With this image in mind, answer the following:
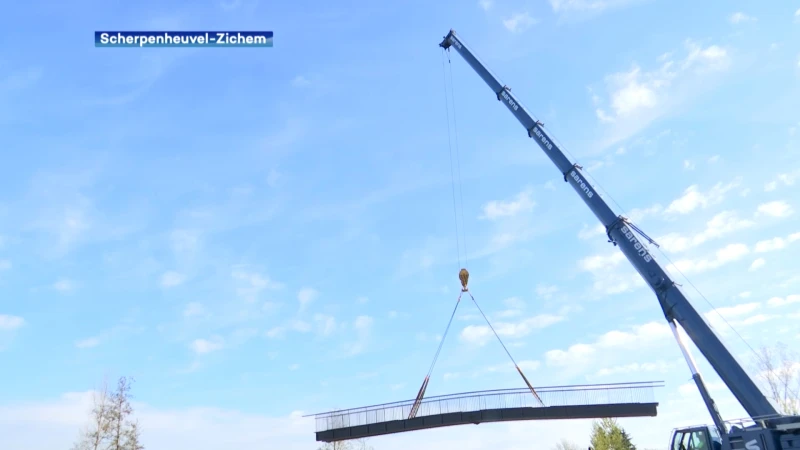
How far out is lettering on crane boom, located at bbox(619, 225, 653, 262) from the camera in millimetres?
25938

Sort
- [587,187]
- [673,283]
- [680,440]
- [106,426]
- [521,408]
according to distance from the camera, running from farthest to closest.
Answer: [106,426]
[521,408]
[587,187]
[673,283]
[680,440]

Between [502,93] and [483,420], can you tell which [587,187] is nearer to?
[502,93]

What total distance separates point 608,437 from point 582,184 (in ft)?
155

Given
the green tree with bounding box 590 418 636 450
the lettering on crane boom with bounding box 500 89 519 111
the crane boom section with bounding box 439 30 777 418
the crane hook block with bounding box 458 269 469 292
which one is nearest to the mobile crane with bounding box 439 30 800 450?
the crane boom section with bounding box 439 30 777 418

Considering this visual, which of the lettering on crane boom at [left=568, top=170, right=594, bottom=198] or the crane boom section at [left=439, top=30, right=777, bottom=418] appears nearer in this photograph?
the crane boom section at [left=439, top=30, right=777, bottom=418]

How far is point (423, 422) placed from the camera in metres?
35.5

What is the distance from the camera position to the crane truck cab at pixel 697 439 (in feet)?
68.4

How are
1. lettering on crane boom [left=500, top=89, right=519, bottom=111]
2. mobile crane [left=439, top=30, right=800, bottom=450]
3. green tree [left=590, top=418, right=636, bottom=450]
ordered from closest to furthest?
mobile crane [left=439, top=30, right=800, bottom=450], lettering on crane boom [left=500, top=89, right=519, bottom=111], green tree [left=590, top=418, right=636, bottom=450]

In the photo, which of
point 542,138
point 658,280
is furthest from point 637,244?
point 542,138

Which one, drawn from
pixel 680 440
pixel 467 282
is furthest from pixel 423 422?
pixel 680 440

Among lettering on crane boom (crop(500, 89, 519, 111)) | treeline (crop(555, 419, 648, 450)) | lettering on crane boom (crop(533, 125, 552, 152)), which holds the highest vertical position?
lettering on crane boom (crop(500, 89, 519, 111))

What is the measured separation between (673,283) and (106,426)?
49293mm

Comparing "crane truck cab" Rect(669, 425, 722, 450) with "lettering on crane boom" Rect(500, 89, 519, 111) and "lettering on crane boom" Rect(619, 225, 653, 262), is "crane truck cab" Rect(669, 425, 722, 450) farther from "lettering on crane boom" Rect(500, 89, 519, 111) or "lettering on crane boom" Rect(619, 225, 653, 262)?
"lettering on crane boom" Rect(500, 89, 519, 111)

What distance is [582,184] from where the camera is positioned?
29812 millimetres
